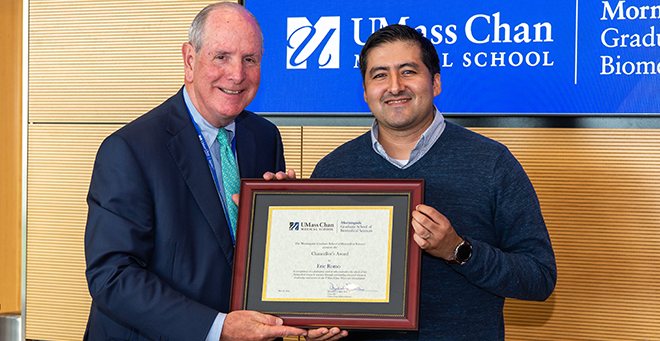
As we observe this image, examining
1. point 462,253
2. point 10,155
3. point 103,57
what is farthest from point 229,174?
point 10,155

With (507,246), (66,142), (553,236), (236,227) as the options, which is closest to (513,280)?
(507,246)

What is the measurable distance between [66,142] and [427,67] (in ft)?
7.32

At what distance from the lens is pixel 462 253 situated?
57.6 inches

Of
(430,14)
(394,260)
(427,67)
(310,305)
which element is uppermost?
(430,14)

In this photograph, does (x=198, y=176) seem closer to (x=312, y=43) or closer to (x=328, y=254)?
(x=328, y=254)

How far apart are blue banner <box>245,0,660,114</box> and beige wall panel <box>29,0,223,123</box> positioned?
51 cm

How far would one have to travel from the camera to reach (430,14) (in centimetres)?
259

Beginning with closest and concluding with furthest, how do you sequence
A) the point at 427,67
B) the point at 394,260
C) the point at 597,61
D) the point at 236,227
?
the point at 394,260, the point at 236,227, the point at 427,67, the point at 597,61

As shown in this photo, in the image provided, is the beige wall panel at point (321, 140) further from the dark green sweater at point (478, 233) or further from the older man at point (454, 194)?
the dark green sweater at point (478, 233)

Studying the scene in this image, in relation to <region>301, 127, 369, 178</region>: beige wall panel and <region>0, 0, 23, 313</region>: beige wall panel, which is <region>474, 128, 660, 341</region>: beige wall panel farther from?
<region>0, 0, 23, 313</region>: beige wall panel

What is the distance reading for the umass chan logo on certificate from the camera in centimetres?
145

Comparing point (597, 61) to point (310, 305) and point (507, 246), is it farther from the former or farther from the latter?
point (310, 305)

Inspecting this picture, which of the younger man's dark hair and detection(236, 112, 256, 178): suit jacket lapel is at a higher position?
the younger man's dark hair
